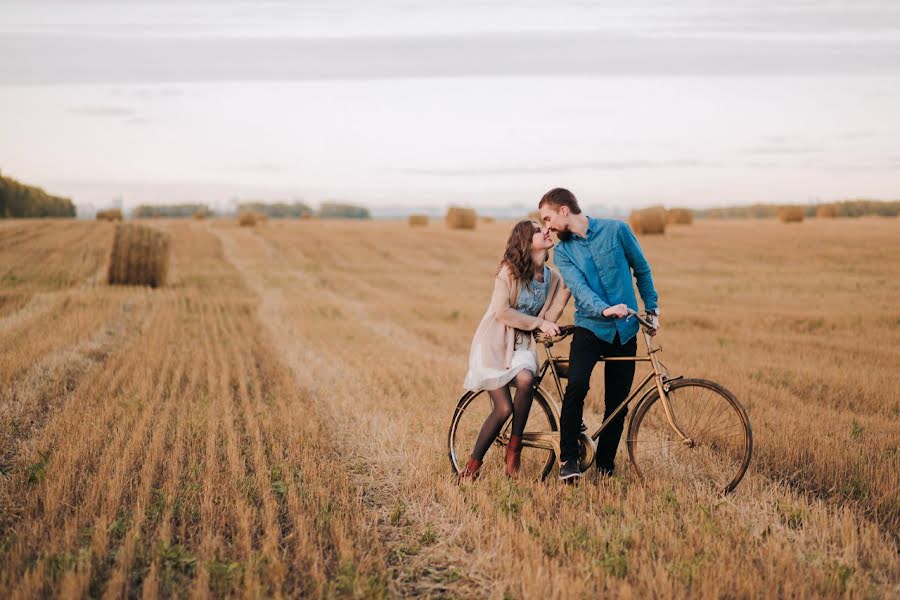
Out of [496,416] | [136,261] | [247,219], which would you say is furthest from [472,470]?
[247,219]

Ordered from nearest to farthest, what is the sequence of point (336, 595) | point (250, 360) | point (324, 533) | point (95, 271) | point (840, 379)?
point (336, 595), point (324, 533), point (840, 379), point (250, 360), point (95, 271)

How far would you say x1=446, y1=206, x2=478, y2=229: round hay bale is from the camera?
142 feet

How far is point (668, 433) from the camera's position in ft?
22.9

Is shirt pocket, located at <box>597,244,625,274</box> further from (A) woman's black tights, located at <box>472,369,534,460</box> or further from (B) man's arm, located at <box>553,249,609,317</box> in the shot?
(A) woman's black tights, located at <box>472,369,534,460</box>

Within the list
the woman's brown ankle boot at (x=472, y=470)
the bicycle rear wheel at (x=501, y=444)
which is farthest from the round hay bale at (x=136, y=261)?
the woman's brown ankle boot at (x=472, y=470)

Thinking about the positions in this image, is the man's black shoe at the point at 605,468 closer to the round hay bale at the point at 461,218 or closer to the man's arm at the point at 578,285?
the man's arm at the point at 578,285

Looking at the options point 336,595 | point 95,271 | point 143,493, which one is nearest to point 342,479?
point 143,493

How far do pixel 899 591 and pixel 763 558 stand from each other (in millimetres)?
706

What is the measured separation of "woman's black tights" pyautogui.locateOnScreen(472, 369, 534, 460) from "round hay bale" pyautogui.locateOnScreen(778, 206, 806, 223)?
40059mm

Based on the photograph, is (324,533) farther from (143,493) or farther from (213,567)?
(143,493)

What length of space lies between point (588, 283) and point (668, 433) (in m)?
1.88

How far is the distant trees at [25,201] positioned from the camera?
7106 cm

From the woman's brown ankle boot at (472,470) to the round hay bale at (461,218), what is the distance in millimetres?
37435

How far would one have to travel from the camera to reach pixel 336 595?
4.30m
